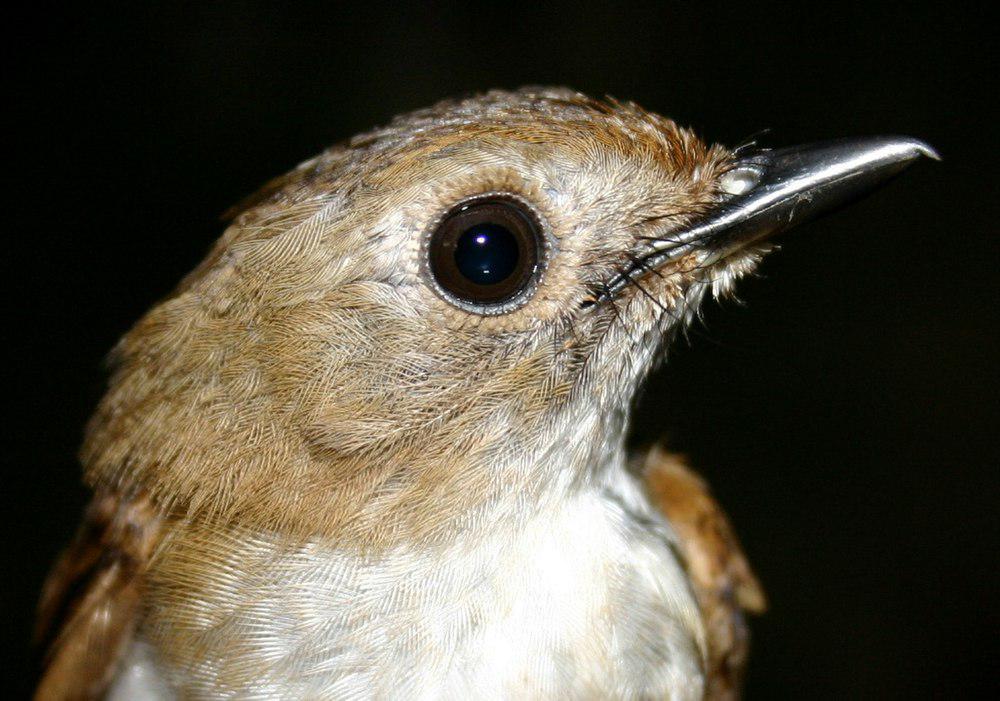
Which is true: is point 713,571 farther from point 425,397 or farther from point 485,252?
point 485,252

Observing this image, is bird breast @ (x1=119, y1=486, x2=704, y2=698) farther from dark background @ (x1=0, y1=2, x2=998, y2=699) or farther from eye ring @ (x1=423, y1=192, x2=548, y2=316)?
dark background @ (x1=0, y1=2, x2=998, y2=699)

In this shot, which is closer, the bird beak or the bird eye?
the bird eye

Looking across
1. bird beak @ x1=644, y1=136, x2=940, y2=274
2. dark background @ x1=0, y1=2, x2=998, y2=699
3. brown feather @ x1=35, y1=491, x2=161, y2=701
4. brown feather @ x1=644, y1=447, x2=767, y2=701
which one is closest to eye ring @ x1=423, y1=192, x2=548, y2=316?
bird beak @ x1=644, y1=136, x2=940, y2=274

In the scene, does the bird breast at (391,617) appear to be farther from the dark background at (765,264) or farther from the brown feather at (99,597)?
the dark background at (765,264)

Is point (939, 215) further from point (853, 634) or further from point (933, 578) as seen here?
point (853, 634)

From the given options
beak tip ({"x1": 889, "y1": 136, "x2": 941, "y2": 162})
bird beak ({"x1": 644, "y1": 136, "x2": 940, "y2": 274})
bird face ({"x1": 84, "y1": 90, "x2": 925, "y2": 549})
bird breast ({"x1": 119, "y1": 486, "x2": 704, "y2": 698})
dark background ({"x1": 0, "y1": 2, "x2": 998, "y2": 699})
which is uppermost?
dark background ({"x1": 0, "y1": 2, "x2": 998, "y2": 699})

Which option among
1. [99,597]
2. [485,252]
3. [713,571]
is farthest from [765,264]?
[99,597]

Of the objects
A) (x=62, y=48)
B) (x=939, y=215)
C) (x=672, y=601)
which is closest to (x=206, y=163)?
(x=62, y=48)

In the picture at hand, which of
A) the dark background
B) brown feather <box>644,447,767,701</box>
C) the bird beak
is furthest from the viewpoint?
the dark background
